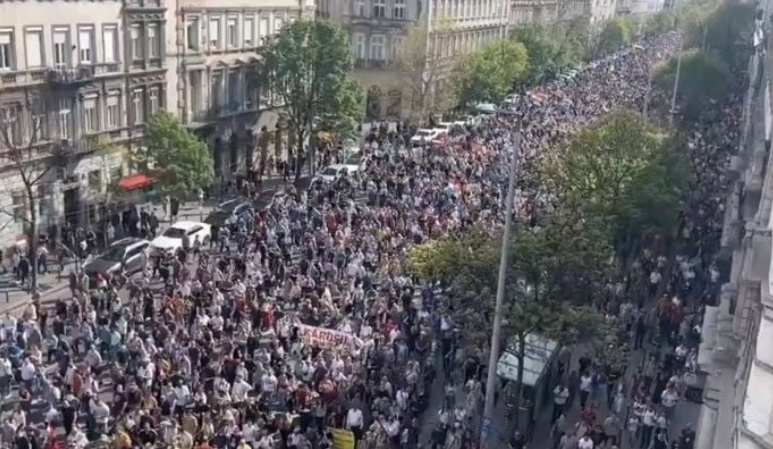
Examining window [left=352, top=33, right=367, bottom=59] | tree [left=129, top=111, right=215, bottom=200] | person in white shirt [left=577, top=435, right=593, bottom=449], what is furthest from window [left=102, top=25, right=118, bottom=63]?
window [left=352, top=33, right=367, bottom=59]

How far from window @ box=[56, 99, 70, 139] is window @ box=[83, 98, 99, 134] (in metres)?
0.92

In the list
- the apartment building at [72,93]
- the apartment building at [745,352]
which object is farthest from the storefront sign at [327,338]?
the apartment building at [72,93]

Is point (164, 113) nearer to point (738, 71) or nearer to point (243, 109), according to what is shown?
point (243, 109)

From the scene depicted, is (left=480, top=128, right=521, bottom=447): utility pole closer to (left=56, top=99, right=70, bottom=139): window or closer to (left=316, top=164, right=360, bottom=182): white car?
(left=56, top=99, right=70, bottom=139): window

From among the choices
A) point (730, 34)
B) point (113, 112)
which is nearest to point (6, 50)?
point (113, 112)

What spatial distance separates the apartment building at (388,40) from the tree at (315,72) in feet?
51.3

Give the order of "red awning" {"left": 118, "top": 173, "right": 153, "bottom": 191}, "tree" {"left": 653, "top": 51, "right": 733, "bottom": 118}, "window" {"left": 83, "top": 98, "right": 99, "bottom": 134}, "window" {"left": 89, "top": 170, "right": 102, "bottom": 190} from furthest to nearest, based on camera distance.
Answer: "tree" {"left": 653, "top": 51, "right": 733, "bottom": 118}, "window" {"left": 89, "top": 170, "right": 102, "bottom": 190}, "window" {"left": 83, "top": 98, "right": 99, "bottom": 134}, "red awning" {"left": 118, "top": 173, "right": 153, "bottom": 191}

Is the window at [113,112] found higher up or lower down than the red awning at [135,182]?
higher up

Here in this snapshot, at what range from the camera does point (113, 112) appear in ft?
124

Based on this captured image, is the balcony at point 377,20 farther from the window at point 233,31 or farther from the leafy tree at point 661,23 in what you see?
the leafy tree at point 661,23

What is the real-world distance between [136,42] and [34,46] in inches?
229

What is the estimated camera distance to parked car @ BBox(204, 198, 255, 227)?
3481 cm

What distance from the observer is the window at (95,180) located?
36.4 m

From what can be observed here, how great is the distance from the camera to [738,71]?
7544 centimetres
